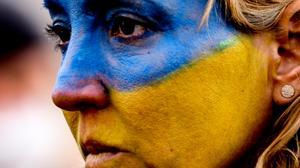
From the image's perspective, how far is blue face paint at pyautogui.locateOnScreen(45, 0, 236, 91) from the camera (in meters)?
3.40

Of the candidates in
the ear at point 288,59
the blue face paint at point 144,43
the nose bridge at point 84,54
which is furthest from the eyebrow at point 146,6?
the ear at point 288,59

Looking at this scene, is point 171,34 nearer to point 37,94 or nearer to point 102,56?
point 102,56

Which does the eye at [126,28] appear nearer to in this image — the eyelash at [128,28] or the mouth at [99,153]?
the eyelash at [128,28]

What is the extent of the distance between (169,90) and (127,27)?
0.28 m

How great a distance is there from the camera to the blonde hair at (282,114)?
343 cm

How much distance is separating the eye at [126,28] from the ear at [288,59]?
0.49m

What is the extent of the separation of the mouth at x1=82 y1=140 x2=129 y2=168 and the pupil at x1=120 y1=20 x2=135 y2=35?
40cm

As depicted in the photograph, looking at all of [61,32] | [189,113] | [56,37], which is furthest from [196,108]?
[56,37]

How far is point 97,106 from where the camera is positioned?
3402mm

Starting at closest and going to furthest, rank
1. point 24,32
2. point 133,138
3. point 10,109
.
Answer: point 133,138, point 10,109, point 24,32

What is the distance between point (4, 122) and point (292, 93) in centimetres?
382

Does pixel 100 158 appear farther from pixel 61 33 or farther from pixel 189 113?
pixel 61 33

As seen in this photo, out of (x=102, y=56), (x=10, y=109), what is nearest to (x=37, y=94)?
(x=10, y=109)

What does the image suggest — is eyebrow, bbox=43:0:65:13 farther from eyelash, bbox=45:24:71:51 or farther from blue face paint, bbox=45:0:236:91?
blue face paint, bbox=45:0:236:91
